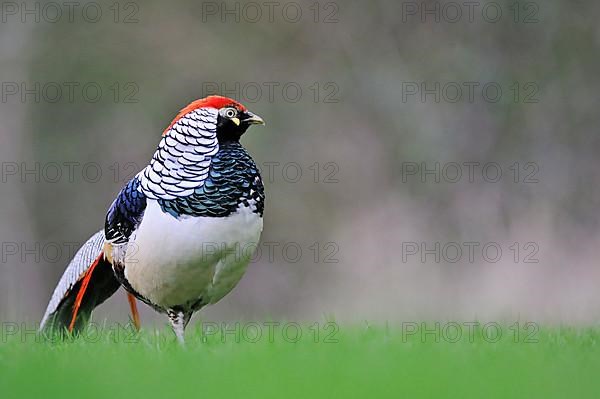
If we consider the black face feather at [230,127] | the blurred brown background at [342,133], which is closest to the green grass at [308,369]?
the black face feather at [230,127]

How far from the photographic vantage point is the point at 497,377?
12.5 ft

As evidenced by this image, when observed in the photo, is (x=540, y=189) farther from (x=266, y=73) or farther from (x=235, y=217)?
(x=235, y=217)

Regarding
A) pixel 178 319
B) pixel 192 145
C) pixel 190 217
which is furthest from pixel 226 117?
pixel 178 319

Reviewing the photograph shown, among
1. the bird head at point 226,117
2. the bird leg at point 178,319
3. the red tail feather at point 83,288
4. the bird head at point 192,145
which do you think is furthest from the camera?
the red tail feather at point 83,288

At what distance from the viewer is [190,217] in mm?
5184

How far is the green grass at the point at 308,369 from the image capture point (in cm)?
362

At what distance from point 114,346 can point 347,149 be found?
921 cm

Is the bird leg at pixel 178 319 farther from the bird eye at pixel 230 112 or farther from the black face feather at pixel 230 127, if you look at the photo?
the bird eye at pixel 230 112

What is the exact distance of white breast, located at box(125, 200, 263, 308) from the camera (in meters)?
5.16

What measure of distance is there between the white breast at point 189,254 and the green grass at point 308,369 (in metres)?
0.34

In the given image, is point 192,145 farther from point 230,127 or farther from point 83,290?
point 83,290

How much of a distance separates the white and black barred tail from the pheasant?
0.95 feet

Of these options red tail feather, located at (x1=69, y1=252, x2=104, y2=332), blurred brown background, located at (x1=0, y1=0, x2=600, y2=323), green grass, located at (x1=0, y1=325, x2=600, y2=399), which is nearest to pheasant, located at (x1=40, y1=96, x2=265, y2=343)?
red tail feather, located at (x1=69, y1=252, x2=104, y2=332)

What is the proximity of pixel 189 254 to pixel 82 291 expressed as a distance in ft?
3.41
